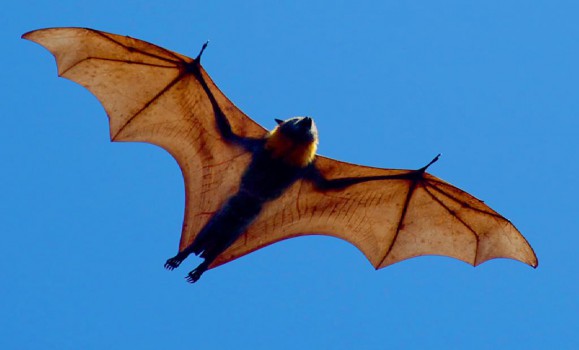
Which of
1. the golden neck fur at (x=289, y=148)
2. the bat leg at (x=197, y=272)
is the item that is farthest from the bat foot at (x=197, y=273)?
the golden neck fur at (x=289, y=148)

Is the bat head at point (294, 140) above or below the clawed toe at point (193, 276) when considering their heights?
above

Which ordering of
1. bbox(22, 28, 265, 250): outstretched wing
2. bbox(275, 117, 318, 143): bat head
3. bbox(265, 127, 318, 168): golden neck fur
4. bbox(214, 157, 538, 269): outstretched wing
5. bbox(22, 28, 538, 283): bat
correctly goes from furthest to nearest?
bbox(214, 157, 538, 269): outstretched wing
bbox(22, 28, 265, 250): outstretched wing
bbox(22, 28, 538, 283): bat
bbox(265, 127, 318, 168): golden neck fur
bbox(275, 117, 318, 143): bat head

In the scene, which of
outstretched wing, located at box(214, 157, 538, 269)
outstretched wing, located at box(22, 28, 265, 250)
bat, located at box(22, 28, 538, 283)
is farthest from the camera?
outstretched wing, located at box(214, 157, 538, 269)

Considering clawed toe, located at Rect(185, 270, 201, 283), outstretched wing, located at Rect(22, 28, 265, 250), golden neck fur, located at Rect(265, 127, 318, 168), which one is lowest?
clawed toe, located at Rect(185, 270, 201, 283)

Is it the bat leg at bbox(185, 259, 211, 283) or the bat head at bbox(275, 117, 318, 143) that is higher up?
the bat head at bbox(275, 117, 318, 143)

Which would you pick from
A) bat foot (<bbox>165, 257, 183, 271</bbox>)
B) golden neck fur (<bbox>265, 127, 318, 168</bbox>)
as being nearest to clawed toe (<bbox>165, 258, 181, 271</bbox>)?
bat foot (<bbox>165, 257, 183, 271</bbox>)

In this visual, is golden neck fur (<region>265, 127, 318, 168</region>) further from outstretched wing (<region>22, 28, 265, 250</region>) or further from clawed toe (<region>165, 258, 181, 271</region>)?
clawed toe (<region>165, 258, 181, 271</region>)

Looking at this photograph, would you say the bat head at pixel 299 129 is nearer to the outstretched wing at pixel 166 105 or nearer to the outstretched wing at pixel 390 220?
the outstretched wing at pixel 166 105

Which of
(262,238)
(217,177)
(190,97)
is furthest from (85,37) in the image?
(262,238)

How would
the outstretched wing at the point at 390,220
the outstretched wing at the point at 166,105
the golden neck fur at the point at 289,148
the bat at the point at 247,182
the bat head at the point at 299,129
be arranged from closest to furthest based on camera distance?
the bat head at the point at 299,129, the golden neck fur at the point at 289,148, the bat at the point at 247,182, the outstretched wing at the point at 166,105, the outstretched wing at the point at 390,220
